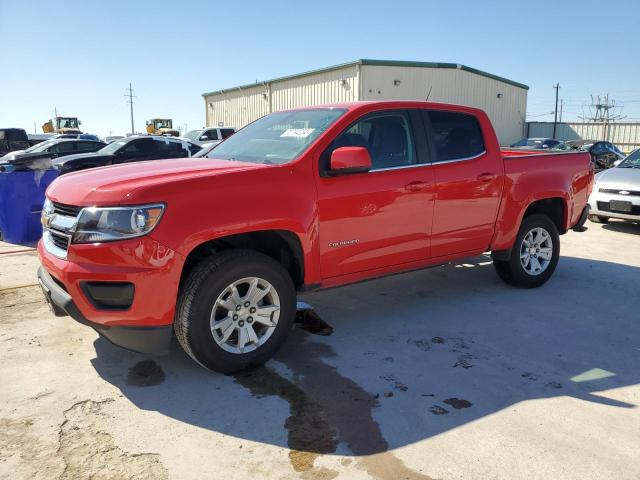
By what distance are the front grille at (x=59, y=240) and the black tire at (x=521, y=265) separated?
162 inches

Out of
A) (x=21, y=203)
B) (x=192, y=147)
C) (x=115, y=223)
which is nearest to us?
(x=115, y=223)

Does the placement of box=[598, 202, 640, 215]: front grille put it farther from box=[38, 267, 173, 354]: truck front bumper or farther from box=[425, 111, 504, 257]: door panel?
box=[38, 267, 173, 354]: truck front bumper

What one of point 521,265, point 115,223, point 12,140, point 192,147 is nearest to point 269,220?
point 115,223

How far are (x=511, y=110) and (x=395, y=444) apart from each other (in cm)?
3384

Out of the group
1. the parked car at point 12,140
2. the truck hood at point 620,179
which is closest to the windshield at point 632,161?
the truck hood at point 620,179

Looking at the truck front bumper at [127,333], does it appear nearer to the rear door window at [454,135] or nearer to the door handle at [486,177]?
the rear door window at [454,135]

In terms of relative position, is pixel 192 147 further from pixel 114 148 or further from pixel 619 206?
pixel 619 206

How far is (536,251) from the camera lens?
563cm

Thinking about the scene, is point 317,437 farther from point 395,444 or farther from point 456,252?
point 456,252

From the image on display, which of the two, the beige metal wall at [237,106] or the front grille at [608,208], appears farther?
the beige metal wall at [237,106]

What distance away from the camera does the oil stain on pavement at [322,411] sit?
266 cm

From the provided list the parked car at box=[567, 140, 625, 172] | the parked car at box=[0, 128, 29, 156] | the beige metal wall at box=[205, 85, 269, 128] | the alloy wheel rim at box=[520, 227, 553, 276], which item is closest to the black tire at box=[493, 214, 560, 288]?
the alloy wheel rim at box=[520, 227, 553, 276]

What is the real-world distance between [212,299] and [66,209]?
3.65 feet

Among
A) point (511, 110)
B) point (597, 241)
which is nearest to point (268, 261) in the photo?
point (597, 241)
